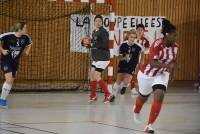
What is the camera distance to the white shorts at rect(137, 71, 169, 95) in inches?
354

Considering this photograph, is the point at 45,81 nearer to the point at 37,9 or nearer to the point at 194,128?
the point at 37,9

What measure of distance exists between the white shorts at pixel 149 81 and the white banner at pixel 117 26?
8935 mm

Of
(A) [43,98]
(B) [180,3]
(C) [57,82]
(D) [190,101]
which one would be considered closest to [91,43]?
(A) [43,98]

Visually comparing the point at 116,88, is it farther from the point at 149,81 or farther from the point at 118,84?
the point at 149,81

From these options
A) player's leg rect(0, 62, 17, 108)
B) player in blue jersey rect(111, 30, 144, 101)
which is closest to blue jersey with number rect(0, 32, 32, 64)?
player's leg rect(0, 62, 17, 108)

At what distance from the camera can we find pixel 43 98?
1444cm

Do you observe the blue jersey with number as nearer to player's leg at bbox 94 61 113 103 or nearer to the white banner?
player's leg at bbox 94 61 113 103

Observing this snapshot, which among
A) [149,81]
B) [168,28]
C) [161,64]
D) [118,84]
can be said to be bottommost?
[118,84]

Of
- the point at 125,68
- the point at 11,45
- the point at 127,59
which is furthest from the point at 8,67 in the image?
the point at 127,59

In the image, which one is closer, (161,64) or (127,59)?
(161,64)

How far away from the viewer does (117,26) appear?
1989 centimetres

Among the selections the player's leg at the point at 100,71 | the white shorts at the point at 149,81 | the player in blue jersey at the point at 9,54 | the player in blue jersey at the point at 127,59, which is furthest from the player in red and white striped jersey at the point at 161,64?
the player in blue jersey at the point at 127,59

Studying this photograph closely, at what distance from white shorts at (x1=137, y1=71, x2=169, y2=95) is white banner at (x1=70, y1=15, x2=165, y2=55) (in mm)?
8935

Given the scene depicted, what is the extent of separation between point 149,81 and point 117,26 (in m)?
10.8
